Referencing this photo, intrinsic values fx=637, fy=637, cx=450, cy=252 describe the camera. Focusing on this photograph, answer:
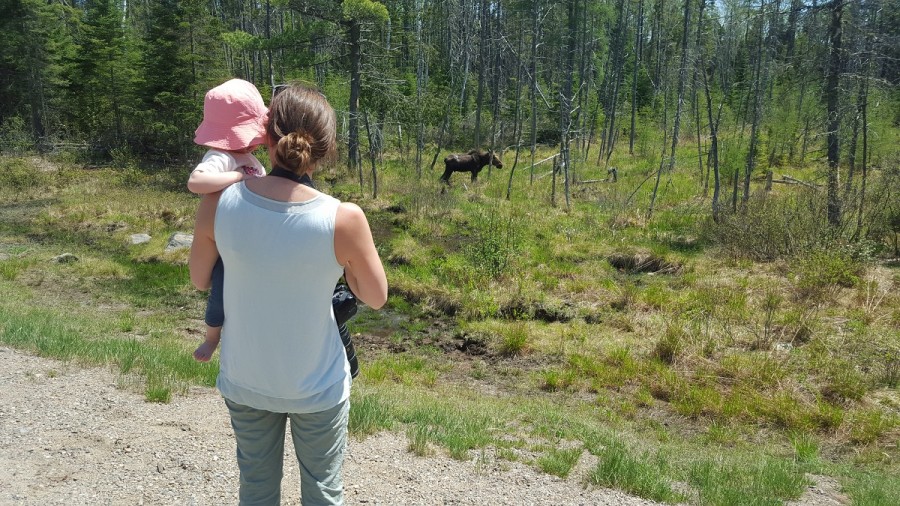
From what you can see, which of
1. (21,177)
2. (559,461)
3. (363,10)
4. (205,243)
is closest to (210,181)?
(205,243)

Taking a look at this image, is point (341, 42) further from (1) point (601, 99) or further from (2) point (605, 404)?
(1) point (601, 99)

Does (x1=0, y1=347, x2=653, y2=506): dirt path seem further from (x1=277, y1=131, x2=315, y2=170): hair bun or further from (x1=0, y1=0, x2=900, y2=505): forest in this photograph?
(x1=277, y1=131, x2=315, y2=170): hair bun

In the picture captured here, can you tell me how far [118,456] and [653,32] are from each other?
47498 millimetres

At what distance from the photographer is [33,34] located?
1193 inches

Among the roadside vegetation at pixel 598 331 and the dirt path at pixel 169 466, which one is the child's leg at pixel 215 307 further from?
the roadside vegetation at pixel 598 331

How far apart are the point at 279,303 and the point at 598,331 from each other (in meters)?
8.41

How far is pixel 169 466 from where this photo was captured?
12.7 ft

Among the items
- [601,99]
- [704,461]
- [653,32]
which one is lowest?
[704,461]

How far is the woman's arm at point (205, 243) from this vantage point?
216cm

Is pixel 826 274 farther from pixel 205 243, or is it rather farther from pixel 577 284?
pixel 205 243

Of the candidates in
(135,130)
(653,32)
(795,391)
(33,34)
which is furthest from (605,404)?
(653,32)

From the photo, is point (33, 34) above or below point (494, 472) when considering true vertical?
above

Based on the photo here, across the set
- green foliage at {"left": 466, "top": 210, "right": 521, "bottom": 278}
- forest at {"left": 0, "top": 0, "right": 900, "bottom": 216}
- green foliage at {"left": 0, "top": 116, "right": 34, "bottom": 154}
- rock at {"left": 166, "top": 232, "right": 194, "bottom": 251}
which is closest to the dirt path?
green foliage at {"left": 466, "top": 210, "right": 521, "bottom": 278}

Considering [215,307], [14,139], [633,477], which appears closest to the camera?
[215,307]
